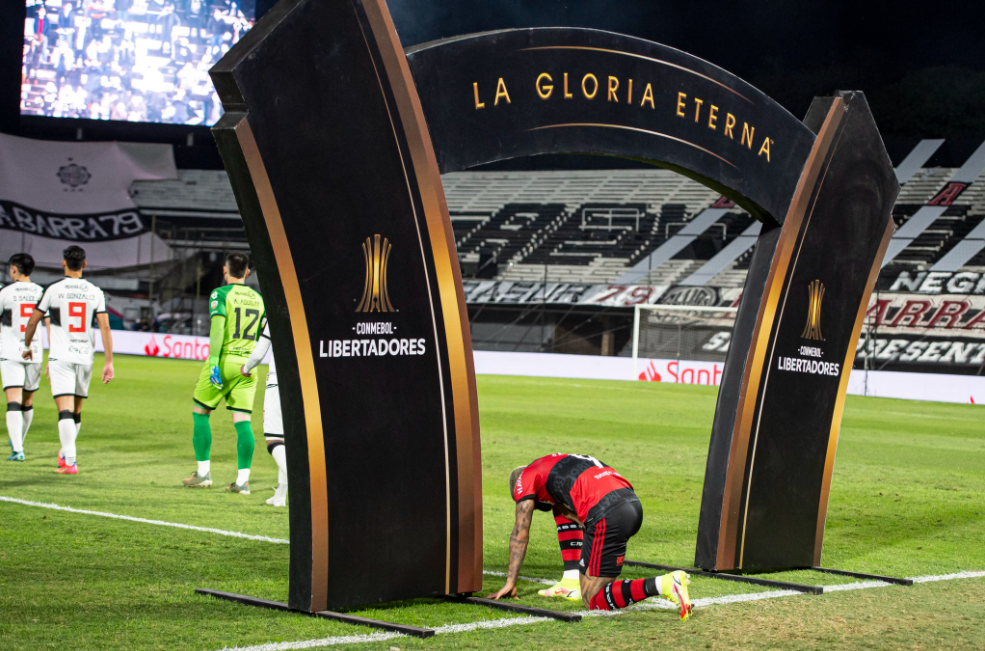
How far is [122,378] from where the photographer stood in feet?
79.1

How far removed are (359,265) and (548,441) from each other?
986 centimetres

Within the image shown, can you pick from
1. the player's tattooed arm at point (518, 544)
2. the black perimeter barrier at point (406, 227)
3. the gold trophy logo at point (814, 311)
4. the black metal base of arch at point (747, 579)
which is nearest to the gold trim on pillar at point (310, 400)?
the black perimeter barrier at point (406, 227)

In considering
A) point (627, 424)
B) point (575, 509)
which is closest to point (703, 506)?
point (575, 509)

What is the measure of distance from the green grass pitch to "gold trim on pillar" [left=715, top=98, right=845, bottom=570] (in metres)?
0.37

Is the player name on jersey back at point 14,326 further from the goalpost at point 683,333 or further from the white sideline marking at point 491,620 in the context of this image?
the goalpost at point 683,333

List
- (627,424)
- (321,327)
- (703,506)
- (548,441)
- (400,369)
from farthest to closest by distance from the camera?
1. (627,424)
2. (548,441)
3. (703,506)
4. (400,369)
5. (321,327)

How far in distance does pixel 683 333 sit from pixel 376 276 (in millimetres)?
30999

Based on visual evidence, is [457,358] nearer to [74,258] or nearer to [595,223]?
[74,258]

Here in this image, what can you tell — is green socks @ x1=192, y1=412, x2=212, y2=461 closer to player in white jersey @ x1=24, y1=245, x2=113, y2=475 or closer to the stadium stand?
player in white jersey @ x1=24, y1=245, x2=113, y2=475

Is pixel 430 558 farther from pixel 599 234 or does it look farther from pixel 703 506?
pixel 599 234

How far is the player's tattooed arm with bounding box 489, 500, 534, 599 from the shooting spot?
532cm

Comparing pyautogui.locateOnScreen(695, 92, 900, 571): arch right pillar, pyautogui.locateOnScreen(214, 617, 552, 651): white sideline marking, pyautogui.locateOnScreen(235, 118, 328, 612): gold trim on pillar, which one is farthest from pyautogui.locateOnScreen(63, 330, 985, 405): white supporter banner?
pyautogui.locateOnScreen(235, 118, 328, 612): gold trim on pillar

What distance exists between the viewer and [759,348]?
6578 mm

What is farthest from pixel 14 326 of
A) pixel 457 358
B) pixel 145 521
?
pixel 457 358
